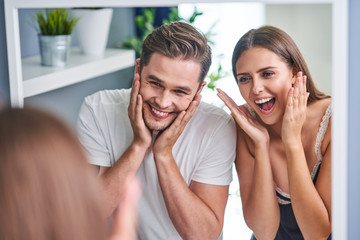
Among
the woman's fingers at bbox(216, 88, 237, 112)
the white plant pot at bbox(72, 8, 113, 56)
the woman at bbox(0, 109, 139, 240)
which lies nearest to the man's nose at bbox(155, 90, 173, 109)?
the woman's fingers at bbox(216, 88, 237, 112)

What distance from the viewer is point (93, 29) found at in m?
1.39

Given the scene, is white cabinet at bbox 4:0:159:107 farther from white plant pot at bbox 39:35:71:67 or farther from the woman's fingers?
the woman's fingers

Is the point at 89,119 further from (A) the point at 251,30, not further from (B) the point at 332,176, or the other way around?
(B) the point at 332,176

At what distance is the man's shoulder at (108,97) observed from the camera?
1.32m

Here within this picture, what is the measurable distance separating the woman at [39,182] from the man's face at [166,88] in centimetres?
58

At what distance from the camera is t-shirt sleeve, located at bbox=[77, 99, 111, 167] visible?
4.32 ft

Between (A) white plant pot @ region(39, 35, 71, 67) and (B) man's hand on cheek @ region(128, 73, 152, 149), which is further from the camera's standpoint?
(A) white plant pot @ region(39, 35, 71, 67)

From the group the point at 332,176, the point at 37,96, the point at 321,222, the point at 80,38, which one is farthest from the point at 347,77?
the point at 37,96

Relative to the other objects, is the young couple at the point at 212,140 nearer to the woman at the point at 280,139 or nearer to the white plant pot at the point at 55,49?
the woman at the point at 280,139

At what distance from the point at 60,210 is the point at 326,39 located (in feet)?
2.46

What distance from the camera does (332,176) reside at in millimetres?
1178

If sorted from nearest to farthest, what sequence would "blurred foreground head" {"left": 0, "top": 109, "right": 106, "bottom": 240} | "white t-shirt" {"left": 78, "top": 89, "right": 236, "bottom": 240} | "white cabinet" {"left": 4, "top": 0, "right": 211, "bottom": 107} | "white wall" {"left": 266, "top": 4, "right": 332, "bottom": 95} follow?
"blurred foreground head" {"left": 0, "top": 109, "right": 106, "bottom": 240}, "white wall" {"left": 266, "top": 4, "right": 332, "bottom": 95}, "white t-shirt" {"left": 78, "top": 89, "right": 236, "bottom": 240}, "white cabinet" {"left": 4, "top": 0, "right": 211, "bottom": 107}

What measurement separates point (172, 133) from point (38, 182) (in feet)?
2.05

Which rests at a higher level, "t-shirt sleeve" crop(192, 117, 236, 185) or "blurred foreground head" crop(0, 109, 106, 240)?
"blurred foreground head" crop(0, 109, 106, 240)
